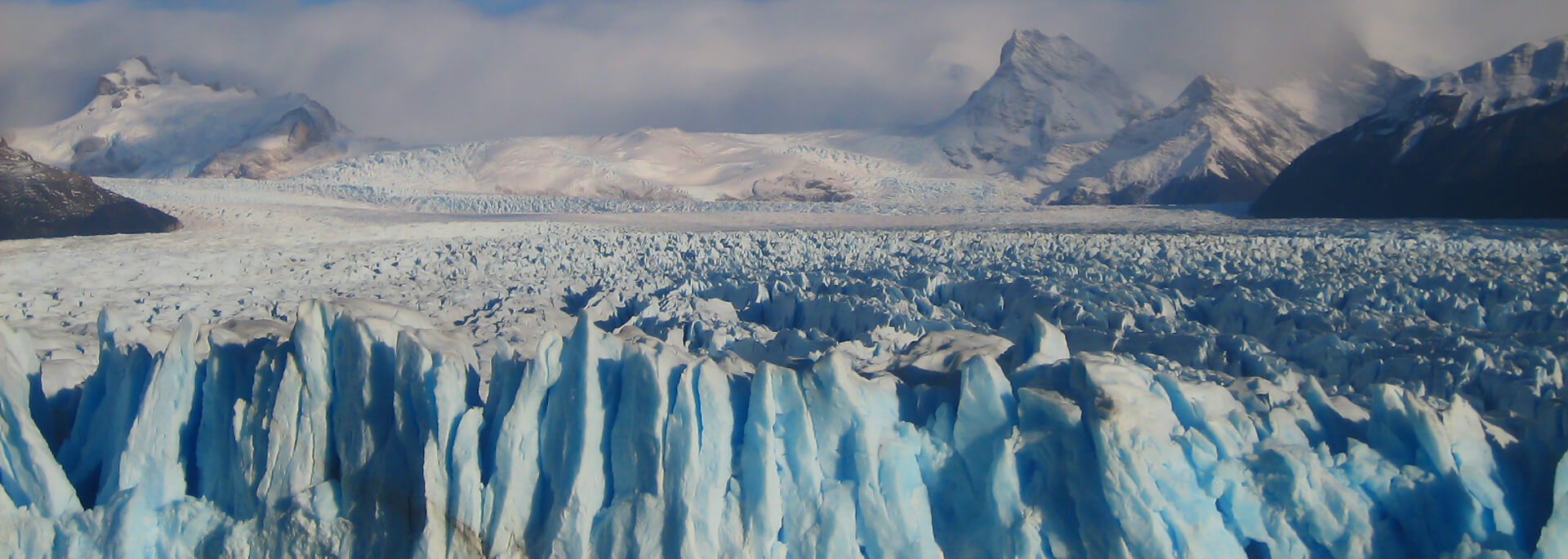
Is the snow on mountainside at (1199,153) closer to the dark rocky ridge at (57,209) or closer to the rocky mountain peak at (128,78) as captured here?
the dark rocky ridge at (57,209)

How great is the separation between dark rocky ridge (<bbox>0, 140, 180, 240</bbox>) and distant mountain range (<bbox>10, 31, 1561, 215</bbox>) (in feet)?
32.2

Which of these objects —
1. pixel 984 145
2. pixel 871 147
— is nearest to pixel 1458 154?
pixel 984 145

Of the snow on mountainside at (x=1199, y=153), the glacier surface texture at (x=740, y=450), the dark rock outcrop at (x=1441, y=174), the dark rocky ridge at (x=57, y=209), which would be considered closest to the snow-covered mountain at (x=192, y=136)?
the dark rocky ridge at (x=57, y=209)

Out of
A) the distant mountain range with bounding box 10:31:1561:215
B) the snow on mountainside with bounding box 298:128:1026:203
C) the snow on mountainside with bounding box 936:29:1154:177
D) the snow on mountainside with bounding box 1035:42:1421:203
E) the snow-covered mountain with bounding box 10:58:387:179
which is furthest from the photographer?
the snow on mountainside with bounding box 936:29:1154:177

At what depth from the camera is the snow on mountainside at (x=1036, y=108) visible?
32625 mm

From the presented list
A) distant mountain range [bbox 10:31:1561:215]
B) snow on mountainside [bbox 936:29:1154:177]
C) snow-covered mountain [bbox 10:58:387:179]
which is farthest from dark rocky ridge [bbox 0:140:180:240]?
snow on mountainside [bbox 936:29:1154:177]

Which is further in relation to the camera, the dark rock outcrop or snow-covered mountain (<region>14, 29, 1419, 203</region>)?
snow-covered mountain (<region>14, 29, 1419, 203</region>)

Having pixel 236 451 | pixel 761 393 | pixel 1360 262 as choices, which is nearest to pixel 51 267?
pixel 236 451

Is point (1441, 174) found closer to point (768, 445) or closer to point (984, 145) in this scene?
point (768, 445)

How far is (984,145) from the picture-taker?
33.0 m

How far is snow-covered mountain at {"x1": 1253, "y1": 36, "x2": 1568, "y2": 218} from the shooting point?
47.7 ft

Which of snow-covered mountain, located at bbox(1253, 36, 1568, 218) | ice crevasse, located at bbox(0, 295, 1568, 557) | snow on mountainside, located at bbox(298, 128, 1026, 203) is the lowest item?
ice crevasse, located at bbox(0, 295, 1568, 557)

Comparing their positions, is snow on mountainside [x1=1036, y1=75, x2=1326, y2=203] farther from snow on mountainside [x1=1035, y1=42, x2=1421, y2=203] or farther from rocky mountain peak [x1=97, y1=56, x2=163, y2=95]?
rocky mountain peak [x1=97, y1=56, x2=163, y2=95]

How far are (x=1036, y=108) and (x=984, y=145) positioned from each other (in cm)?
316
